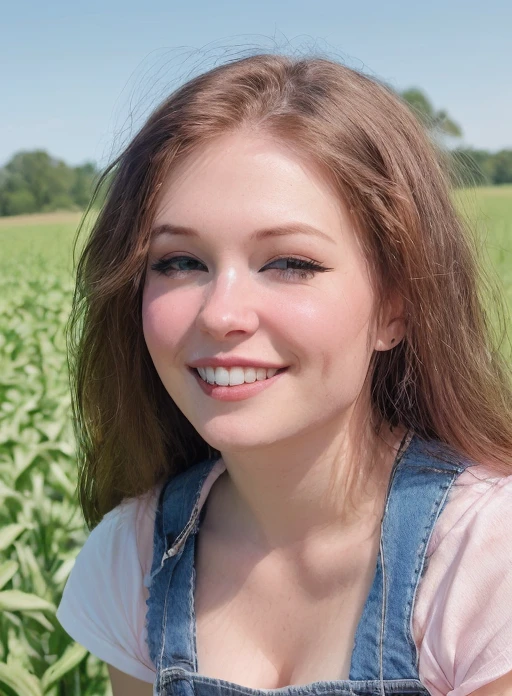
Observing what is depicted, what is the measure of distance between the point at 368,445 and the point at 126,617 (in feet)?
1.97

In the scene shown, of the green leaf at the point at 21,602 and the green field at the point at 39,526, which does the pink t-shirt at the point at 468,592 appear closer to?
the green field at the point at 39,526

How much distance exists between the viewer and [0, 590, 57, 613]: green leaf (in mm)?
2113

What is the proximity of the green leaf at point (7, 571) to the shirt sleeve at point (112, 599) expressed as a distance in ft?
1.45

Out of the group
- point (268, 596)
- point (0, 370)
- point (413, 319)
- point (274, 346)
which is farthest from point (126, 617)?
point (0, 370)

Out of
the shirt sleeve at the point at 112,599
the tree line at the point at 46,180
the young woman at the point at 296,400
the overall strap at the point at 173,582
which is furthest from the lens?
the tree line at the point at 46,180

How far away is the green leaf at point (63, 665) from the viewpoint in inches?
81.2

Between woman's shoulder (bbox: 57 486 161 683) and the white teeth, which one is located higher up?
the white teeth

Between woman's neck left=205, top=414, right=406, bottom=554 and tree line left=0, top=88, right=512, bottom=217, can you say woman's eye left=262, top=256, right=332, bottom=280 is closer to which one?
woman's neck left=205, top=414, right=406, bottom=554

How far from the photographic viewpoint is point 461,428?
1.58 metres

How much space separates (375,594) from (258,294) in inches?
20.9

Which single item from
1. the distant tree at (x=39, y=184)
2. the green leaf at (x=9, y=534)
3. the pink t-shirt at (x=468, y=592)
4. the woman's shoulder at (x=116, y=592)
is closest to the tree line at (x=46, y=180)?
the distant tree at (x=39, y=184)

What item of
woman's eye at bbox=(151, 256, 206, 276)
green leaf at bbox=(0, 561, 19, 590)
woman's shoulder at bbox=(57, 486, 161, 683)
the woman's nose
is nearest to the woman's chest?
woman's shoulder at bbox=(57, 486, 161, 683)

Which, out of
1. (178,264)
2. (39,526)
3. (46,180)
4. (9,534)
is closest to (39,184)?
(46,180)

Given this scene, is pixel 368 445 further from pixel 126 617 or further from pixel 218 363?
pixel 126 617
